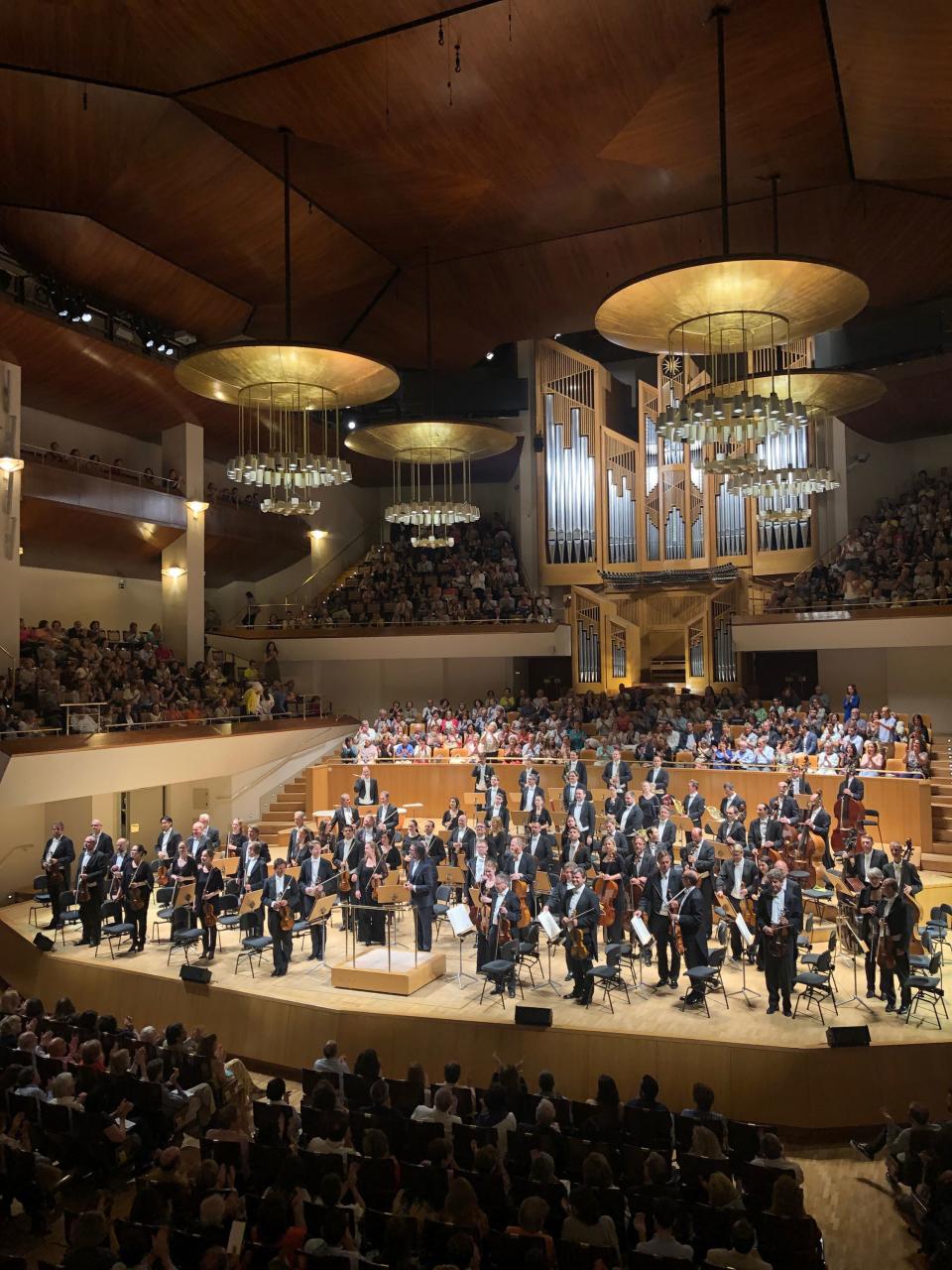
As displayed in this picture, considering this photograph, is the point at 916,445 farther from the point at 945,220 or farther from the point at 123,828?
the point at 123,828

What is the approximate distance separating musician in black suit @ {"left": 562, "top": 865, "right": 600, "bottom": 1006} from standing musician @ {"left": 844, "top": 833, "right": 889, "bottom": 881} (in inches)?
96.2

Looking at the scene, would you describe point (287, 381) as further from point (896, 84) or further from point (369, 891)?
point (896, 84)

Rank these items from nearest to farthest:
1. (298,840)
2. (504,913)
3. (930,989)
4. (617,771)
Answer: (930,989), (504,913), (298,840), (617,771)

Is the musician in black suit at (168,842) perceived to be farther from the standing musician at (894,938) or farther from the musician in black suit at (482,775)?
the standing musician at (894,938)

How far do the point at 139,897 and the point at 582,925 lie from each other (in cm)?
497

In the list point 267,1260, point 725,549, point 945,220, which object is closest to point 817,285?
point 945,220

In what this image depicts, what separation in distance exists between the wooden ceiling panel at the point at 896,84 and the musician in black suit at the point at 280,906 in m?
8.92

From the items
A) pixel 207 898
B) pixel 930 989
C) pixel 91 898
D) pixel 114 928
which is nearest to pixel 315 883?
pixel 207 898

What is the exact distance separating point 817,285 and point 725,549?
11.8m

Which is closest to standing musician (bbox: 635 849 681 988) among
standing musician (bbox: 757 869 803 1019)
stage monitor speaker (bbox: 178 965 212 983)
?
standing musician (bbox: 757 869 803 1019)

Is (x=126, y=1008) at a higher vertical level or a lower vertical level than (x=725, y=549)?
lower

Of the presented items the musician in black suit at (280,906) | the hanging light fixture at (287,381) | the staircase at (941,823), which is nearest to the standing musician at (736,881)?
the staircase at (941,823)

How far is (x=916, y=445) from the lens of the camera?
19.9 meters

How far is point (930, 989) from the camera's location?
820 cm
